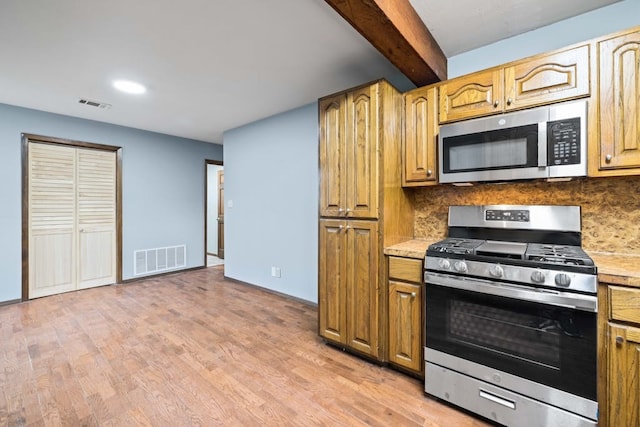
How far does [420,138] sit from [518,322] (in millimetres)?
1400

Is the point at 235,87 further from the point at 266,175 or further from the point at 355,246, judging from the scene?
the point at 355,246

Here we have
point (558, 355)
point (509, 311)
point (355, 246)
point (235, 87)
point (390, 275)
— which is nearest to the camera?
point (558, 355)

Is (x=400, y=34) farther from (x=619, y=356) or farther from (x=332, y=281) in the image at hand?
(x=619, y=356)

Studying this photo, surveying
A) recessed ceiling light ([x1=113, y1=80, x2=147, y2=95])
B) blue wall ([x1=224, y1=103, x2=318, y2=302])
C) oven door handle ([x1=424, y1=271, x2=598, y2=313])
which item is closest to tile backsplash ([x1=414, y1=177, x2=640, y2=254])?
oven door handle ([x1=424, y1=271, x2=598, y2=313])

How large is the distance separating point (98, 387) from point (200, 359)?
65 centimetres

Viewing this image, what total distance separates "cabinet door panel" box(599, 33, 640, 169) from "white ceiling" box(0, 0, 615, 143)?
47 centimetres

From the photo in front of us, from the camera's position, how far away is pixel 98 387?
1945mm

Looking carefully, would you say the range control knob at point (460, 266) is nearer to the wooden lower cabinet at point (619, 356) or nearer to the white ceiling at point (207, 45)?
the wooden lower cabinet at point (619, 356)

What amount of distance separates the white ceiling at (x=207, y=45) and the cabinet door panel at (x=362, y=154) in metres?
0.44

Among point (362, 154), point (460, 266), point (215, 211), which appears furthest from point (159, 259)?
point (460, 266)

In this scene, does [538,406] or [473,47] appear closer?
[538,406]

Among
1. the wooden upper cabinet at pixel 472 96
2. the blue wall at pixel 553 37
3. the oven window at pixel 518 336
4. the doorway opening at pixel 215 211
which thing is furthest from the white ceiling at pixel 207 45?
the doorway opening at pixel 215 211

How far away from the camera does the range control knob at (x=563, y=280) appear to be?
142 cm

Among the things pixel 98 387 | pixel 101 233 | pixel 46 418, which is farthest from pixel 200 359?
pixel 101 233
